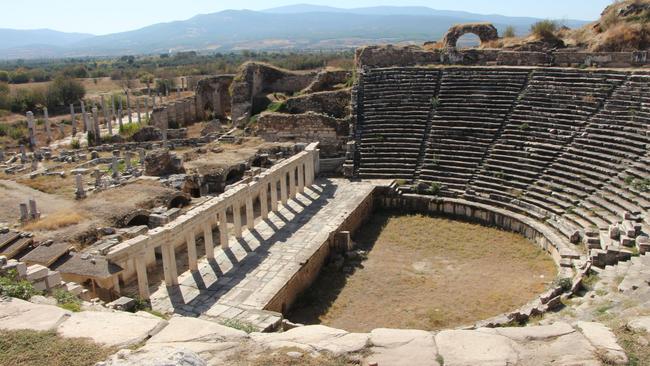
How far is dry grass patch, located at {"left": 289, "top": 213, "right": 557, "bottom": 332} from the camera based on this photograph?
13336 mm

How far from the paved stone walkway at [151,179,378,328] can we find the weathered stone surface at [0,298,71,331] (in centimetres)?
523

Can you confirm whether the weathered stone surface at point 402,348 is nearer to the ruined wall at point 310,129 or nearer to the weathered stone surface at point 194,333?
the weathered stone surface at point 194,333

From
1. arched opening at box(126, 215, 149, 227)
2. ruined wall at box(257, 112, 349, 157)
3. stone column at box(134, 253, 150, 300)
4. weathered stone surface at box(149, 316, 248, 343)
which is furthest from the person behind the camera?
ruined wall at box(257, 112, 349, 157)

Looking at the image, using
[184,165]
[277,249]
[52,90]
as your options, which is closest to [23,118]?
[52,90]

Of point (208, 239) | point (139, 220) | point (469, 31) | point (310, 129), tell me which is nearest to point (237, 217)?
point (208, 239)

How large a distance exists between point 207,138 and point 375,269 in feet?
61.4

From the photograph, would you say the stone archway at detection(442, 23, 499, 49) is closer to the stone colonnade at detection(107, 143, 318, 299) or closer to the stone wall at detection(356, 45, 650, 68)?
the stone wall at detection(356, 45, 650, 68)

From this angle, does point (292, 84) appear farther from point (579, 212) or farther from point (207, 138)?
point (579, 212)

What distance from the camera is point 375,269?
52.9 ft

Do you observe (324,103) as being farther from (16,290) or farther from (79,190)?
(16,290)

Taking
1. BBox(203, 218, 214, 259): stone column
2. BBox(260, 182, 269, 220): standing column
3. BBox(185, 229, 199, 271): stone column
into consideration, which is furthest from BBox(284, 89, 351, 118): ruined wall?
BBox(185, 229, 199, 271): stone column

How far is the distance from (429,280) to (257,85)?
21947 millimetres

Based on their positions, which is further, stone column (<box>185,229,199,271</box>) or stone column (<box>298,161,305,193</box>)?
stone column (<box>298,161,305,193</box>)

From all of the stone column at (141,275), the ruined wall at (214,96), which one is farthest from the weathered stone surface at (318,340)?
the ruined wall at (214,96)
